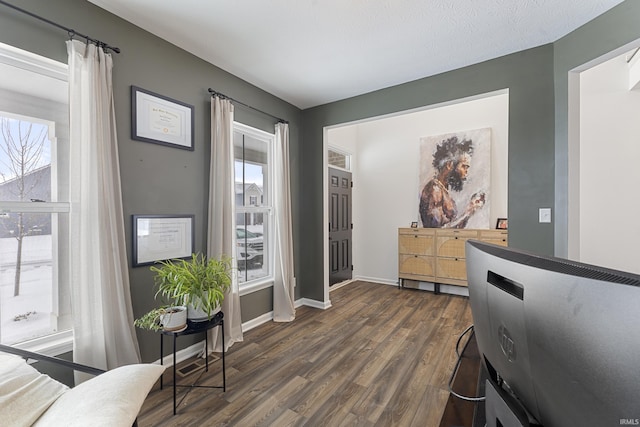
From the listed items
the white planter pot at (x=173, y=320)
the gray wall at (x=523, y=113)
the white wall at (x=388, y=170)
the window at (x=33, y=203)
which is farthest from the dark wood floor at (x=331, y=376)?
the white wall at (x=388, y=170)

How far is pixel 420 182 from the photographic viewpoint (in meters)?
4.53

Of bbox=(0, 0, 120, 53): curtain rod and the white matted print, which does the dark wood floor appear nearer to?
the white matted print

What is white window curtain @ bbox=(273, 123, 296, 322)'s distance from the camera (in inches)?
128

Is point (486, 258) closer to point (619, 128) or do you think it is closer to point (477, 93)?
point (477, 93)

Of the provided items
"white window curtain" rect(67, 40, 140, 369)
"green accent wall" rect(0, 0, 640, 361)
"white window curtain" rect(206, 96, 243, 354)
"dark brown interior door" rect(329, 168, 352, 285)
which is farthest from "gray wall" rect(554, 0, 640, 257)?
"white window curtain" rect(67, 40, 140, 369)

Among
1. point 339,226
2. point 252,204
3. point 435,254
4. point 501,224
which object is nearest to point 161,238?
point 252,204

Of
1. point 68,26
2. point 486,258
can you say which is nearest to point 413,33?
point 486,258

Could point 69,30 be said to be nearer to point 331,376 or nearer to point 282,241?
point 282,241

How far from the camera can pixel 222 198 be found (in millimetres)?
2531

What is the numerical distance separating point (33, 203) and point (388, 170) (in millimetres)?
4441

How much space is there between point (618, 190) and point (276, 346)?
4.31 metres

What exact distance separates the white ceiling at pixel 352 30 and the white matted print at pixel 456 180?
1779 mm

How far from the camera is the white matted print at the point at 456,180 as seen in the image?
159 inches

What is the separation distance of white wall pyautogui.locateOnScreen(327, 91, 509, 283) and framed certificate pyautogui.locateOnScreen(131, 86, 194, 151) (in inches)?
101
